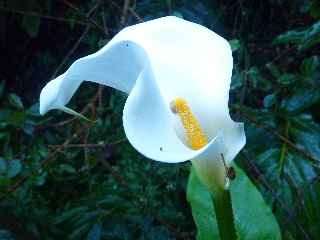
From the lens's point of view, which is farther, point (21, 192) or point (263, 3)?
point (263, 3)

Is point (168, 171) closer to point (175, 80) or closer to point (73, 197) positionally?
point (73, 197)

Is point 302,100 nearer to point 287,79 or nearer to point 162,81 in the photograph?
point 287,79

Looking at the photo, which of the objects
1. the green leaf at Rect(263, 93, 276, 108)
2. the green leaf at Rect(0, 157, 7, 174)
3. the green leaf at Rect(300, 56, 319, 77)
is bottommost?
the green leaf at Rect(0, 157, 7, 174)

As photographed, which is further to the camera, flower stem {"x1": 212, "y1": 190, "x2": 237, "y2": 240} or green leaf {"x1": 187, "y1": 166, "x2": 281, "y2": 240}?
green leaf {"x1": 187, "y1": 166, "x2": 281, "y2": 240}

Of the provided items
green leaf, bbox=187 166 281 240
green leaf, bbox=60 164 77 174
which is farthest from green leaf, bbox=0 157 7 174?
green leaf, bbox=187 166 281 240

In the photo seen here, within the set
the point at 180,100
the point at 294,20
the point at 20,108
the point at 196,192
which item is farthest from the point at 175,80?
the point at 294,20

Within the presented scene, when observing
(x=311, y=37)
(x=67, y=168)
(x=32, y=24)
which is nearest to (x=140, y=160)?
(x=67, y=168)

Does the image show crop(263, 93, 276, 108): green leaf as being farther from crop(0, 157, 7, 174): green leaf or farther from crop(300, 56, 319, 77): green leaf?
crop(0, 157, 7, 174): green leaf

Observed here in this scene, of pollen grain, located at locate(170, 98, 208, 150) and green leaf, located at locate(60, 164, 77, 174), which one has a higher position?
pollen grain, located at locate(170, 98, 208, 150)
